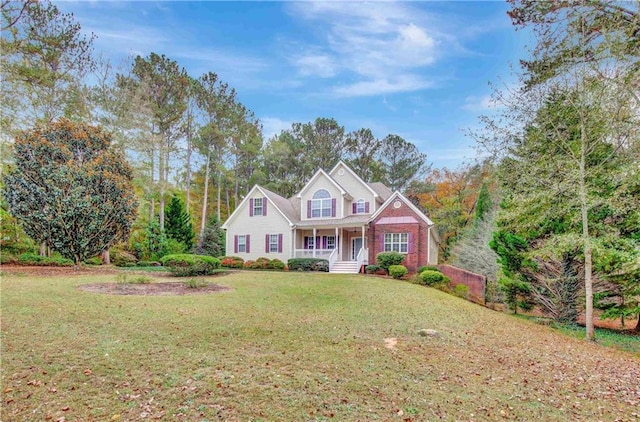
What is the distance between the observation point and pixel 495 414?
4410mm

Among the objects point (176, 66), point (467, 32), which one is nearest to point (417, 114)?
point (467, 32)

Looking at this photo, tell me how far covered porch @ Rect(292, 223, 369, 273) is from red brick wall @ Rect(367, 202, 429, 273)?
685mm

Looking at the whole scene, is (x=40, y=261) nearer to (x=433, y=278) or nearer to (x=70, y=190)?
(x=70, y=190)

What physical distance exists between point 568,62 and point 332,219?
15.5m

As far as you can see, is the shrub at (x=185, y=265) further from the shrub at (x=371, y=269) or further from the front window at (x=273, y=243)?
the shrub at (x=371, y=269)

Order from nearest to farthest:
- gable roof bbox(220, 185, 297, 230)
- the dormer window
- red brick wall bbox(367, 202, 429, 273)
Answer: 1. red brick wall bbox(367, 202, 429, 273)
2. the dormer window
3. gable roof bbox(220, 185, 297, 230)

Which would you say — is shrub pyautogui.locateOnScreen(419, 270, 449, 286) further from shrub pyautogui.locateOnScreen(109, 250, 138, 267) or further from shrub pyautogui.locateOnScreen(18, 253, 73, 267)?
shrub pyautogui.locateOnScreen(109, 250, 138, 267)

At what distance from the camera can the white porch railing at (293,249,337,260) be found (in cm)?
2195

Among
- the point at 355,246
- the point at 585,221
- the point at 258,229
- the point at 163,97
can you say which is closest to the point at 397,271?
the point at 355,246

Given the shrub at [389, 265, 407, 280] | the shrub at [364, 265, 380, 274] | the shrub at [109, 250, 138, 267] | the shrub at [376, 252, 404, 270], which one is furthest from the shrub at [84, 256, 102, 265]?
the shrub at [389, 265, 407, 280]

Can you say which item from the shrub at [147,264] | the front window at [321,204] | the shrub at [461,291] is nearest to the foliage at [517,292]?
the shrub at [461,291]

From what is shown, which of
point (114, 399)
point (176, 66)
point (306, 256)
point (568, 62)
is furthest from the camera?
point (176, 66)

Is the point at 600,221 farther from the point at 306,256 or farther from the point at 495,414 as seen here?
the point at 306,256

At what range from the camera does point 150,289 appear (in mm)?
11641
